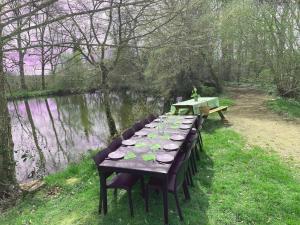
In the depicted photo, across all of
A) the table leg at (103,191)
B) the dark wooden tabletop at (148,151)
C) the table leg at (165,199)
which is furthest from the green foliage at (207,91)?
the table leg at (165,199)

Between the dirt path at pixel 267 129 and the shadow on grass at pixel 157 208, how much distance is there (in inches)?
81.9

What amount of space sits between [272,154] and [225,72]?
1469cm

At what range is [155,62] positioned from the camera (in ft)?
41.8

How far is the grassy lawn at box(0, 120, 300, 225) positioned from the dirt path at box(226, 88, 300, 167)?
23.5 inches

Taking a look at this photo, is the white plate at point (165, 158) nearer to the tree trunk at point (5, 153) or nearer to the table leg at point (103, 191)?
the table leg at point (103, 191)

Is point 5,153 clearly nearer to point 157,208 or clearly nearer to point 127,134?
point 127,134

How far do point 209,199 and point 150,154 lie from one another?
3.25 feet

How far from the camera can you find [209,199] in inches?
144

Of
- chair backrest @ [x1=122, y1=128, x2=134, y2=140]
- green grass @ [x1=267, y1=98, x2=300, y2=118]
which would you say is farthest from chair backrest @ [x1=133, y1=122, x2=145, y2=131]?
green grass @ [x1=267, y1=98, x2=300, y2=118]

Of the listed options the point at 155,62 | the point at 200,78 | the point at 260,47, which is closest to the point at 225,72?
the point at 200,78

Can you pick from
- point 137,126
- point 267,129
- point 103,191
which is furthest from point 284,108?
point 103,191

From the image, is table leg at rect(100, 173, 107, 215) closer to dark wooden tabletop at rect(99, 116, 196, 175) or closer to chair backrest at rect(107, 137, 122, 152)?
dark wooden tabletop at rect(99, 116, 196, 175)

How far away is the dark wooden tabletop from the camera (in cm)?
310

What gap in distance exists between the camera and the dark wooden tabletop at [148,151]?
3.10 meters
